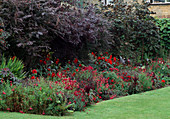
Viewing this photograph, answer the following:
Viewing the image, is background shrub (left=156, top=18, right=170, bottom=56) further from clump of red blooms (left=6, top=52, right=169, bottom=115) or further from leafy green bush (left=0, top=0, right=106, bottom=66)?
leafy green bush (left=0, top=0, right=106, bottom=66)

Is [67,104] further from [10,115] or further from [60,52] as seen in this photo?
[60,52]

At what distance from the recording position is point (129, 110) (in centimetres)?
630

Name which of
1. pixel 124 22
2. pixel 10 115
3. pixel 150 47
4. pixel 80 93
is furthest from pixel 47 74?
pixel 150 47

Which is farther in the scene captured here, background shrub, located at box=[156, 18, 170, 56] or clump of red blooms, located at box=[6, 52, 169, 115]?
background shrub, located at box=[156, 18, 170, 56]

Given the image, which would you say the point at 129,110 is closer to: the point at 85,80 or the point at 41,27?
the point at 85,80

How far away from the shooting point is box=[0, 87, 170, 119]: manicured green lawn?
5638 mm

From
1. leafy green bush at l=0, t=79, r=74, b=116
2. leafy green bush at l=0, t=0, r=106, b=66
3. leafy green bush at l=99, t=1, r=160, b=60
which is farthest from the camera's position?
leafy green bush at l=99, t=1, r=160, b=60

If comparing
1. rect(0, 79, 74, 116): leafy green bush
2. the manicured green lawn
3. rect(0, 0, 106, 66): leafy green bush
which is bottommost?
the manicured green lawn

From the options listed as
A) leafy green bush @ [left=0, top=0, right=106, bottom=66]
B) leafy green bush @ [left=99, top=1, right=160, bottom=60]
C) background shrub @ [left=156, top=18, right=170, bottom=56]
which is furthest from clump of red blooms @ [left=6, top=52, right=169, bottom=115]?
background shrub @ [left=156, top=18, right=170, bottom=56]

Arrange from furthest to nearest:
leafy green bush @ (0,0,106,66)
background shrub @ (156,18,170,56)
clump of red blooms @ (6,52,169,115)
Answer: background shrub @ (156,18,170,56) < leafy green bush @ (0,0,106,66) < clump of red blooms @ (6,52,169,115)

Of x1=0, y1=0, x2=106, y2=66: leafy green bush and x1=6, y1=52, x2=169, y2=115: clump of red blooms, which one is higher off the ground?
x1=0, y1=0, x2=106, y2=66: leafy green bush

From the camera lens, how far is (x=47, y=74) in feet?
27.7

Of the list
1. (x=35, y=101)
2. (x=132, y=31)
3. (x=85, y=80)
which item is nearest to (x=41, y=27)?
(x=85, y=80)

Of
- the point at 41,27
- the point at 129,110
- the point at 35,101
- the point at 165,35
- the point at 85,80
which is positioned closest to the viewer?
the point at 35,101
